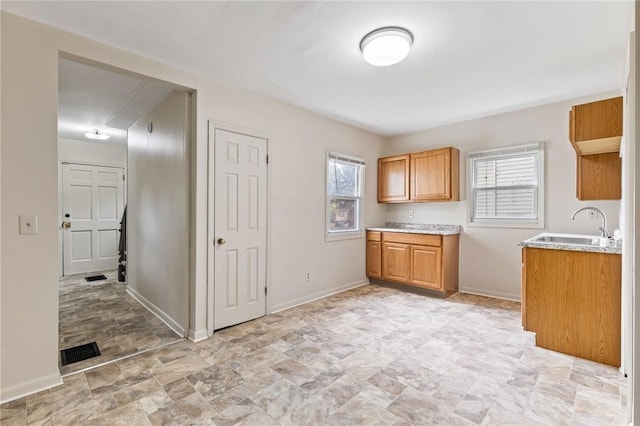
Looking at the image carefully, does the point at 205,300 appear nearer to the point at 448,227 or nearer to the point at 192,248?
the point at 192,248

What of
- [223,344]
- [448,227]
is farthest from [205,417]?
[448,227]

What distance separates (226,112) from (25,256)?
82.1 inches

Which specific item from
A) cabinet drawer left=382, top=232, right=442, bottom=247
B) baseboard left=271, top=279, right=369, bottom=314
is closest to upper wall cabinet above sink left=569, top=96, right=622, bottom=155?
cabinet drawer left=382, top=232, right=442, bottom=247

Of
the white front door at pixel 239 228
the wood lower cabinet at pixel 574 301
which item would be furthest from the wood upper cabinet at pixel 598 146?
the white front door at pixel 239 228

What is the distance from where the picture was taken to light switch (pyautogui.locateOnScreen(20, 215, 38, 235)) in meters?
2.06

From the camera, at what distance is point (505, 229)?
4.20 meters

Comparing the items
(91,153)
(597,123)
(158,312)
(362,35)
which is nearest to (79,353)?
(158,312)

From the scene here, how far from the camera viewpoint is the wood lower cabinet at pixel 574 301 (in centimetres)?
241

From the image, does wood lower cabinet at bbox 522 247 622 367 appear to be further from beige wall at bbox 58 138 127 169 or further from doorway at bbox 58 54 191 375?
beige wall at bbox 58 138 127 169

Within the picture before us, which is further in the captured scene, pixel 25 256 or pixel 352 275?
pixel 352 275

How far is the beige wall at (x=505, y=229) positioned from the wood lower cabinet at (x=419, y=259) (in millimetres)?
329

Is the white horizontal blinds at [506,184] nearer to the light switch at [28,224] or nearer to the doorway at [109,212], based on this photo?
the doorway at [109,212]

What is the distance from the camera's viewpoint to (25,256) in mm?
2074

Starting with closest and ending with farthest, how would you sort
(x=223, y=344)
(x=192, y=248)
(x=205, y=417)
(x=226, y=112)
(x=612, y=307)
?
1. (x=205, y=417)
2. (x=612, y=307)
3. (x=223, y=344)
4. (x=192, y=248)
5. (x=226, y=112)
